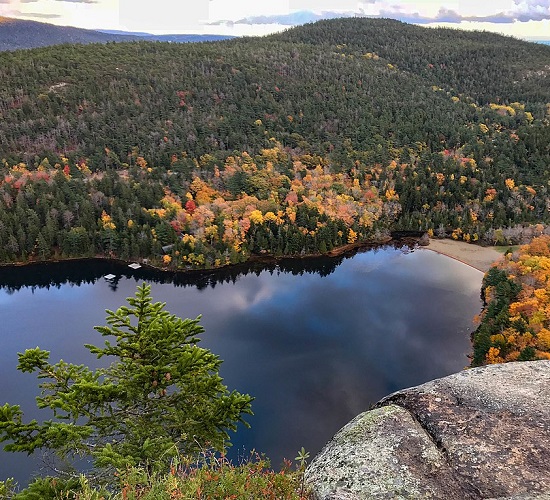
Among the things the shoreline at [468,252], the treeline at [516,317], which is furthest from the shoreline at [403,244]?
the treeline at [516,317]

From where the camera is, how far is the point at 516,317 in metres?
56.9

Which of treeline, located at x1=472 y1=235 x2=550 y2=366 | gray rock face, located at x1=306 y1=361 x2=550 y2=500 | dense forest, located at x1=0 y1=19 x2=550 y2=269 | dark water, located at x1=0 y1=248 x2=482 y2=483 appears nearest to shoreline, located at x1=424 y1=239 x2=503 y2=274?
dark water, located at x1=0 y1=248 x2=482 y2=483

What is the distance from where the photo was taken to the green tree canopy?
41.4 ft

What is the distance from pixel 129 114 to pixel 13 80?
153ft

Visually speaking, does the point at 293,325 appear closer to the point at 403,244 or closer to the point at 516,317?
the point at 516,317

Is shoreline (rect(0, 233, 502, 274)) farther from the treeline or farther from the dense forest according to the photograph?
the treeline

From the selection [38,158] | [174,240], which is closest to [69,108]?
[38,158]

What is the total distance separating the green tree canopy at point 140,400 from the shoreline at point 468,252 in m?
89.9

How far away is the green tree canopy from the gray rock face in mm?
5858

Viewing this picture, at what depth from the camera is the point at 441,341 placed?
64.3 metres

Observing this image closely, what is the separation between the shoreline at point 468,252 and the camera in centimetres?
9500

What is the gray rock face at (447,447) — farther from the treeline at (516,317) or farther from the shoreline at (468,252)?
the shoreline at (468,252)

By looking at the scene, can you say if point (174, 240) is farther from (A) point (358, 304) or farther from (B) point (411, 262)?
(B) point (411, 262)

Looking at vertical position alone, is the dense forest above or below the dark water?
above
